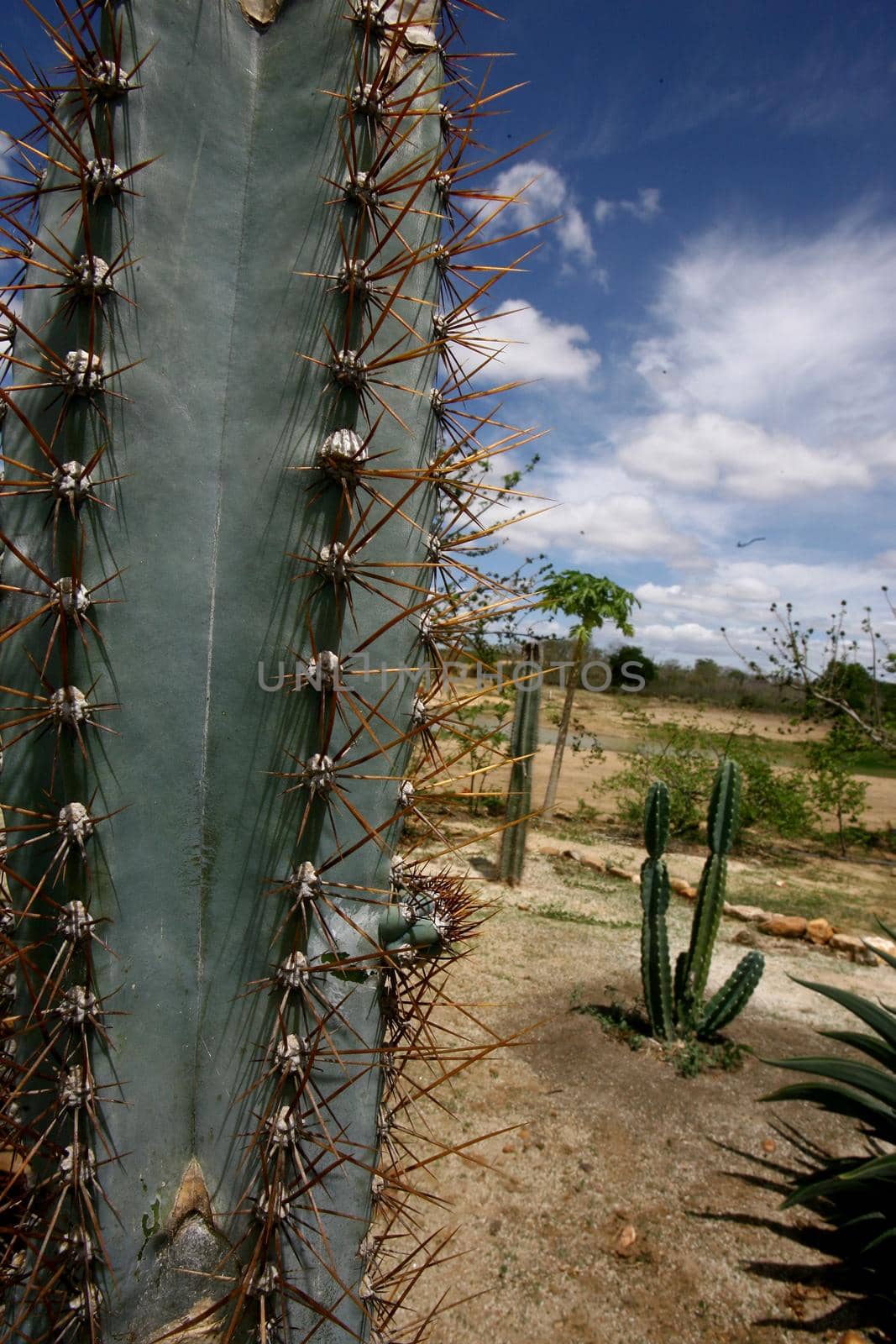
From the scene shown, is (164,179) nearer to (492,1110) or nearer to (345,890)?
(345,890)

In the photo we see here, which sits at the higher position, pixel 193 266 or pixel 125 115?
pixel 125 115

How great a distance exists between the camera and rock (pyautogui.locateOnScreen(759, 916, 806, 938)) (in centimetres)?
709

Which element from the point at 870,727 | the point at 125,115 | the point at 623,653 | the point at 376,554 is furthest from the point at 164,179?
the point at 623,653

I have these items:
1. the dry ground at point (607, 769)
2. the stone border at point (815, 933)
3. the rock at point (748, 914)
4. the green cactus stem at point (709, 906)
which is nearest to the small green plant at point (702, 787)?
the dry ground at point (607, 769)

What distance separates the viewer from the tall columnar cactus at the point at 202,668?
1.22 meters

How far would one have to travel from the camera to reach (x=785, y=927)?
7.09 metres

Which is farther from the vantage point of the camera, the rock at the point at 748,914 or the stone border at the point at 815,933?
the rock at the point at 748,914

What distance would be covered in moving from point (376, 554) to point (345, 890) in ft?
1.90

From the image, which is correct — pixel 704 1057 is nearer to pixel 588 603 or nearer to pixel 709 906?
pixel 709 906

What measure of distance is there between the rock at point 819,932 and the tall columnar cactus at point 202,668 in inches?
265

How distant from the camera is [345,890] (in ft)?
4.46

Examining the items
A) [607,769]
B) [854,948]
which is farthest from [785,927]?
[607,769]

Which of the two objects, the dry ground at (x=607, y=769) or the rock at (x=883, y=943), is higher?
the dry ground at (x=607, y=769)

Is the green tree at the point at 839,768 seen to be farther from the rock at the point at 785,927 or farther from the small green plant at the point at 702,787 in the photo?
the rock at the point at 785,927
